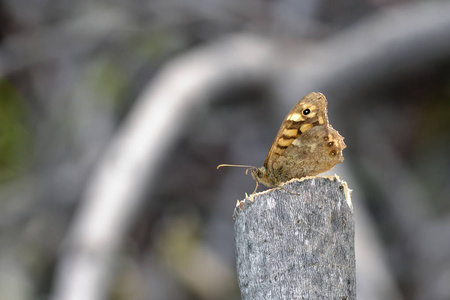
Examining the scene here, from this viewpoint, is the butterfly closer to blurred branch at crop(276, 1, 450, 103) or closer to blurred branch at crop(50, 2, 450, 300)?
blurred branch at crop(50, 2, 450, 300)

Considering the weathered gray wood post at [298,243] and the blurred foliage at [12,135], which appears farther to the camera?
the blurred foliage at [12,135]

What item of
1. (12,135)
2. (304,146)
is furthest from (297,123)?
(12,135)

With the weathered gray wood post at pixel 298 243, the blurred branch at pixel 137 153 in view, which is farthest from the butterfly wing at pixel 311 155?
the blurred branch at pixel 137 153

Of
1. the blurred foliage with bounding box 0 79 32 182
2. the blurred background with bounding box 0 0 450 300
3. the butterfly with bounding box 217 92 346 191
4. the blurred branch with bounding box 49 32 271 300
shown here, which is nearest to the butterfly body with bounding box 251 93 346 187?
the butterfly with bounding box 217 92 346 191

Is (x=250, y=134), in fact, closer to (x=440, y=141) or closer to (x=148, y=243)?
(x=148, y=243)

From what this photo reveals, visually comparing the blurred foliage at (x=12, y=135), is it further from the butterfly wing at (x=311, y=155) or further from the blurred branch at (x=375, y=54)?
the butterfly wing at (x=311, y=155)

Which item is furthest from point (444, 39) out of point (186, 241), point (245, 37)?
point (186, 241)

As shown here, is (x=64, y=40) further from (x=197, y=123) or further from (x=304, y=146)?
(x=304, y=146)
